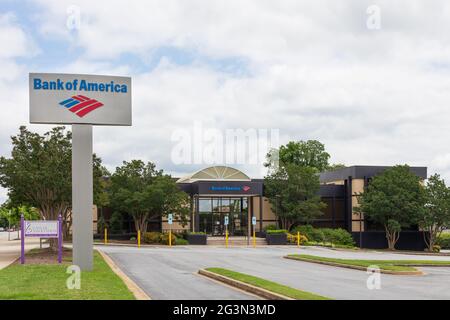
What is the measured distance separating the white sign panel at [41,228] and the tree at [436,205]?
109 ft

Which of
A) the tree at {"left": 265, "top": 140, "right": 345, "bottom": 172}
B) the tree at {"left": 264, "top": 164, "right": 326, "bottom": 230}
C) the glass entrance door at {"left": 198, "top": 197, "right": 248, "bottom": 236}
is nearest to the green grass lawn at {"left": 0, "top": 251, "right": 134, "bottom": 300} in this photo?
the tree at {"left": 264, "top": 164, "right": 326, "bottom": 230}

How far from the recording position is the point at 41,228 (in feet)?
83.0

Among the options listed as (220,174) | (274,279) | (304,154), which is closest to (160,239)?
(220,174)

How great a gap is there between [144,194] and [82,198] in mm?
23669

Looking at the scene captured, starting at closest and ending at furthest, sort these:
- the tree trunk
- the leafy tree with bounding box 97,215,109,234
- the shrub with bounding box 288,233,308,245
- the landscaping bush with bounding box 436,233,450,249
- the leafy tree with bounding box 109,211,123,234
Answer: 1. the shrub with bounding box 288,233,308,245
2. the leafy tree with bounding box 97,215,109,234
3. the leafy tree with bounding box 109,211,123,234
4. the tree trunk
5. the landscaping bush with bounding box 436,233,450,249

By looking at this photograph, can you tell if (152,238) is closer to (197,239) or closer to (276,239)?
(197,239)

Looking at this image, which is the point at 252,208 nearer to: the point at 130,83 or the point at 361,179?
the point at 361,179

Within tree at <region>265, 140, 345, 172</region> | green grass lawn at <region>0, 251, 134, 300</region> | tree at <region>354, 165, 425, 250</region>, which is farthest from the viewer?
tree at <region>265, 140, 345, 172</region>

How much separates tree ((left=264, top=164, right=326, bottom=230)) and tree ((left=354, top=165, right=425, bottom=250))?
4119 mm

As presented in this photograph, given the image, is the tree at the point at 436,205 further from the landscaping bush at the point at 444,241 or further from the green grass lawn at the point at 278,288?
the green grass lawn at the point at 278,288

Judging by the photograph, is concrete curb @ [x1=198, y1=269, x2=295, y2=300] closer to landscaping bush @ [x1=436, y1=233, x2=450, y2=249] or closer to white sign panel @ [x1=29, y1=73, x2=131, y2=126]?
white sign panel @ [x1=29, y1=73, x2=131, y2=126]

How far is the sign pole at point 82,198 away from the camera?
22219 mm

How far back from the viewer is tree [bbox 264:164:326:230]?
51.5m

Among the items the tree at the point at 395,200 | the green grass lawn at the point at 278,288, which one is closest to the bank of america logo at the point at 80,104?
the green grass lawn at the point at 278,288
